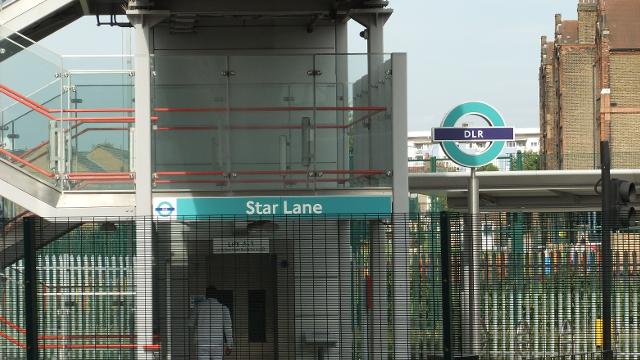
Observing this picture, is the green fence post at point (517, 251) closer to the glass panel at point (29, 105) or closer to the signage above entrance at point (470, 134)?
the signage above entrance at point (470, 134)

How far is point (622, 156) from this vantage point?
62938mm

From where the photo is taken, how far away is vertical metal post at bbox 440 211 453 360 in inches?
485

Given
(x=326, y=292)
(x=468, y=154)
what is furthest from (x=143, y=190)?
(x=468, y=154)

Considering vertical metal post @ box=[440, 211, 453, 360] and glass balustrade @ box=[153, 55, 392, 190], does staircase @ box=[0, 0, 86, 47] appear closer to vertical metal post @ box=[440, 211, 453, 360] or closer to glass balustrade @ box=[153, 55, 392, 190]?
glass balustrade @ box=[153, 55, 392, 190]

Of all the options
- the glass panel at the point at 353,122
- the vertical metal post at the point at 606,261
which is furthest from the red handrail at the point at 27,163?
the vertical metal post at the point at 606,261

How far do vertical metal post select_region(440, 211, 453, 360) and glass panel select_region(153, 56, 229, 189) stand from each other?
4063 millimetres

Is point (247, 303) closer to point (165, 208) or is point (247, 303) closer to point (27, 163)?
point (165, 208)

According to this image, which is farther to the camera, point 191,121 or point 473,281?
point 191,121

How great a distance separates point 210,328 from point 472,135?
15.7ft

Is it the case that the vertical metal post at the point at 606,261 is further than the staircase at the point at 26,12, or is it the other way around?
the staircase at the point at 26,12

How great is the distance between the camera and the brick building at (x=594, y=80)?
260 ft

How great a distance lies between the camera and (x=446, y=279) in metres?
12.4

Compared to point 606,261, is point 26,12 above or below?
above

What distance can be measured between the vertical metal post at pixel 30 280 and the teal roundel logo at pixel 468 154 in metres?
5.92
